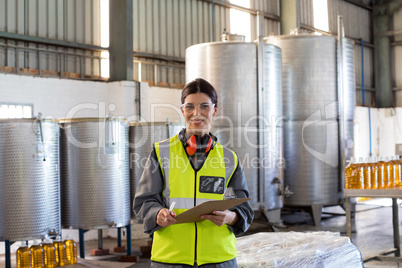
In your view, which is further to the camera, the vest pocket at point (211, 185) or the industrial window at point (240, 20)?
the industrial window at point (240, 20)

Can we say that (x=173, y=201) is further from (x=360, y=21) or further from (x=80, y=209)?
(x=360, y=21)

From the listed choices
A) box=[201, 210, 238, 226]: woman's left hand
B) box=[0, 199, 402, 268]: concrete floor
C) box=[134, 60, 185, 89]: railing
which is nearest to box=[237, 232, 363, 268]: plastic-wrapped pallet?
box=[201, 210, 238, 226]: woman's left hand

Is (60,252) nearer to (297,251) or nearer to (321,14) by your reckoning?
(297,251)

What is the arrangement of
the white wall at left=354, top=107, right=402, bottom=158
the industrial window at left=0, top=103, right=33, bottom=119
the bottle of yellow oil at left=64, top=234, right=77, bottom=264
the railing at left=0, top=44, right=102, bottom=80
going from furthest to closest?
the white wall at left=354, top=107, right=402, bottom=158 → the railing at left=0, top=44, right=102, bottom=80 → the industrial window at left=0, top=103, right=33, bottom=119 → the bottle of yellow oil at left=64, top=234, right=77, bottom=264

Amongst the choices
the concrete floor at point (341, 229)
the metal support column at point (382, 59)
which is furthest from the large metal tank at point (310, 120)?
the metal support column at point (382, 59)

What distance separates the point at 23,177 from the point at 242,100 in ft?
11.0

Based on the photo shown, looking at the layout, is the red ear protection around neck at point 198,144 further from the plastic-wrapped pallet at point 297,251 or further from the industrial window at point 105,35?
the industrial window at point 105,35

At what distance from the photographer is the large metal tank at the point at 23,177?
196 inches

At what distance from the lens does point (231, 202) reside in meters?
1.92

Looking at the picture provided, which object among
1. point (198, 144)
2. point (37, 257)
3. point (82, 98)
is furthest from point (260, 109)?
point (198, 144)

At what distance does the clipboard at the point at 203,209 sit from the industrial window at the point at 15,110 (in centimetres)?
571

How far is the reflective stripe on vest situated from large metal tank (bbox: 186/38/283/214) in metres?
4.88

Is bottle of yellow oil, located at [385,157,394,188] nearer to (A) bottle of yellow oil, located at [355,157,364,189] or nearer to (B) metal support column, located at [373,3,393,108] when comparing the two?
(A) bottle of yellow oil, located at [355,157,364,189]

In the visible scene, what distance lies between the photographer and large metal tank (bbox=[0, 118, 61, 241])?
16.3 ft
